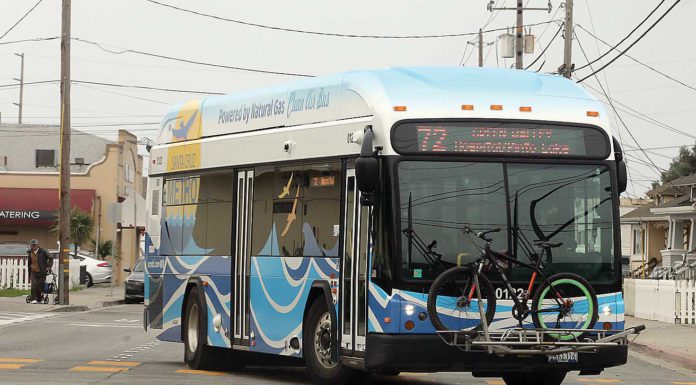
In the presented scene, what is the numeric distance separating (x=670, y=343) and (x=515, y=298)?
478 inches

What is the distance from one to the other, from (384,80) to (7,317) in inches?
719

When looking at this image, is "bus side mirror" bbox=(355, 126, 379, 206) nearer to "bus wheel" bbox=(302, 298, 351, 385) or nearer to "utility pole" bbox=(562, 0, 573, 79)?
"bus wheel" bbox=(302, 298, 351, 385)

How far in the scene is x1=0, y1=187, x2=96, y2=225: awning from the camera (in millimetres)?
57344

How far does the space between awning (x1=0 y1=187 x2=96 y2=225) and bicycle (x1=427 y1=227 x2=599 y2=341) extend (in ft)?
153

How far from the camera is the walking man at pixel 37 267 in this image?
33969 millimetres

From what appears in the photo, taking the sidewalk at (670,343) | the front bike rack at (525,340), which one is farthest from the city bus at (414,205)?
the sidewalk at (670,343)

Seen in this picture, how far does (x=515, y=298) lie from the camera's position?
40.4 ft

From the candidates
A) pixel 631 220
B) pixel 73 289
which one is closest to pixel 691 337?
pixel 73 289

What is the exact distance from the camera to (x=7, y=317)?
2909 cm

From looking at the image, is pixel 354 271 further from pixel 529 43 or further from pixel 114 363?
pixel 529 43

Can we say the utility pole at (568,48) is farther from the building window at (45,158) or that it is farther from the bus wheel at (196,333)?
the building window at (45,158)

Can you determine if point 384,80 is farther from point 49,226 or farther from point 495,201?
point 49,226

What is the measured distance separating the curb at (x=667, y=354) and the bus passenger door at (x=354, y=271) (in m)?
8.60

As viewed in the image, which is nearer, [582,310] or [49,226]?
[582,310]
